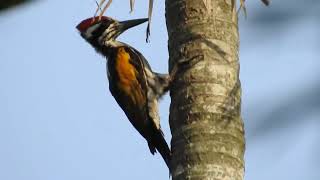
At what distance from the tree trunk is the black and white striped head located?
2.56 metres

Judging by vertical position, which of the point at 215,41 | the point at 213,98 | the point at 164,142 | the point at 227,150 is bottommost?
the point at 164,142

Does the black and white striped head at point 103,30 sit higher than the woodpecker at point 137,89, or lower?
higher

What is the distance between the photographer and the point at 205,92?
2.86 metres

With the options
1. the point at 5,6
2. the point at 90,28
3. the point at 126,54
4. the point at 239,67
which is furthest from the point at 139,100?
the point at 5,6

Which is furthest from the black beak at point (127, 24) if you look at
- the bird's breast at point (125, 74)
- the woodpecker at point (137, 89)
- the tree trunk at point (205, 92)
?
the tree trunk at point (205, 92)

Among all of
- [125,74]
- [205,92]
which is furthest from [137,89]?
[205,92]

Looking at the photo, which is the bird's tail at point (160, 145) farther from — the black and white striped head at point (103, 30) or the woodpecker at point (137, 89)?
the black and white striped head at point (103, 30)

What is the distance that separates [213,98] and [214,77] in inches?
5.9

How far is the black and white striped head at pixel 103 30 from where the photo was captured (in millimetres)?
5852

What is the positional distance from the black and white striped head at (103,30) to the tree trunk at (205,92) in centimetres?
256

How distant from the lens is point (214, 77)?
2930 millimetres

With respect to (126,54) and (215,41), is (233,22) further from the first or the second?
(126,54)

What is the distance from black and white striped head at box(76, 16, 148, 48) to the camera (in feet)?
19.2

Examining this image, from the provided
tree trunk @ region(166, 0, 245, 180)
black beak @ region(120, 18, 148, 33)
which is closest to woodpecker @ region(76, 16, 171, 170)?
black beak @ region(120, 18, 148, 33)
